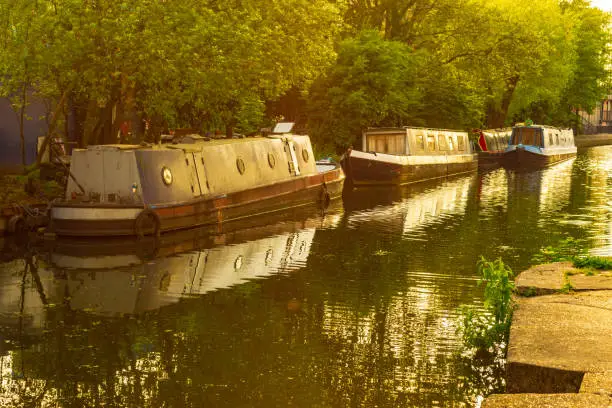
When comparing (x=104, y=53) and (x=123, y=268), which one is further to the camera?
(x=104, y=53)

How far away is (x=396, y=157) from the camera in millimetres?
38062

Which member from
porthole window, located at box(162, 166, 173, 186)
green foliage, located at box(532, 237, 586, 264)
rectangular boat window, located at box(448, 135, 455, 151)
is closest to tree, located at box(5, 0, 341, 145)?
porthole window, located at box(162, 166, 173, 186)

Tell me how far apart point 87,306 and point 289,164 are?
14.9m

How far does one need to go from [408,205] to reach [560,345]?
2194 cm

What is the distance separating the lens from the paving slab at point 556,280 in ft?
38.5

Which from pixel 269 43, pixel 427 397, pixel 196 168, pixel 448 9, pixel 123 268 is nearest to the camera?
pixel 427 397

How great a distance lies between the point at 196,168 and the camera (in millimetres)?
24062

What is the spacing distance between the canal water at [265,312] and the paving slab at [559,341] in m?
0.80

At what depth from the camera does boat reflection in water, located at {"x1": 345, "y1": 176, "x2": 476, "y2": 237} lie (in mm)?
25938

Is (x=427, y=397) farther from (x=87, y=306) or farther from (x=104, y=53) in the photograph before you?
(x=104, y=53)

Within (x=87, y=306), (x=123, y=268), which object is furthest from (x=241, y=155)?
(x=87, y=306)

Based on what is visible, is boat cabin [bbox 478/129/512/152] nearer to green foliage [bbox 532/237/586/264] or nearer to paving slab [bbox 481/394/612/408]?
green foliage [bbox 532/237/586/264]

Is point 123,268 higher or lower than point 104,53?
lower

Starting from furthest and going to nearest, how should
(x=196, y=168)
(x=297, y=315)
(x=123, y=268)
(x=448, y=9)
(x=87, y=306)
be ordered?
(x=448, y=9) → (x=196, y=168) → (x=123, y=268) → (x=87, y=306) → (x=297, y=315)
